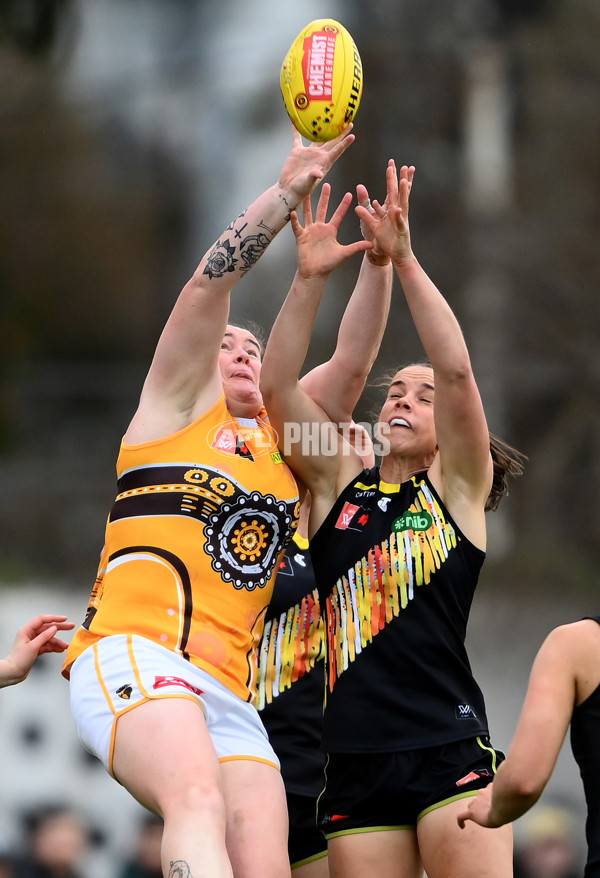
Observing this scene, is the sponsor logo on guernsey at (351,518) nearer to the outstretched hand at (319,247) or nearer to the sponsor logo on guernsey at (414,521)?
the sponsor logo on guernsey at (414,521)

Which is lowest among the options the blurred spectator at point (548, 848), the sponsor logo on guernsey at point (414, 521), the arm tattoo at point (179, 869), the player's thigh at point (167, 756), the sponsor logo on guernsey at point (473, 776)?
the blurred spectator at point (548, 848)

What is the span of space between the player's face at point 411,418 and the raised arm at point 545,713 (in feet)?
4.43

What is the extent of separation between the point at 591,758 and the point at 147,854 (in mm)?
3779

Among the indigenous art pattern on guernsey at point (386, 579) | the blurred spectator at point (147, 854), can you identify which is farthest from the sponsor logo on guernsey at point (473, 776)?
the blurred spectator at point (147, 854)

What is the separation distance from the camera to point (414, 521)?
3760 millimetres

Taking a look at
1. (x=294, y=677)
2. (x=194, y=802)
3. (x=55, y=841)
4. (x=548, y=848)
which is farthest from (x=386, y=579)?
(x=548, y=848)

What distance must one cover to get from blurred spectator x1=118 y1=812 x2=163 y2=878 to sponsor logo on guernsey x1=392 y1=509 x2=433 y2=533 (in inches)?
106

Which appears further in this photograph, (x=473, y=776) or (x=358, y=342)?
(x=358, y=342)

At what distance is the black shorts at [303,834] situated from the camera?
398 cm

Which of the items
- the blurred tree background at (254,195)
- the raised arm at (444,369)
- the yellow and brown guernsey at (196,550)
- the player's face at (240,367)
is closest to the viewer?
the yellow and brown guernsey at (196,550)

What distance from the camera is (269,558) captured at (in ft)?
11.6

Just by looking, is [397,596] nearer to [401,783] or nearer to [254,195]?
[401,783]

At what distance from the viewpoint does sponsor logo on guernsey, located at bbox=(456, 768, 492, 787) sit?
3.50 m

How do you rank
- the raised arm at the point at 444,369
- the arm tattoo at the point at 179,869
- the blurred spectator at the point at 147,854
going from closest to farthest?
the arm tattoo at the point at 179,869 < the raised arm at the point at 444,369 < the blurred spectator at the point at 147,854
